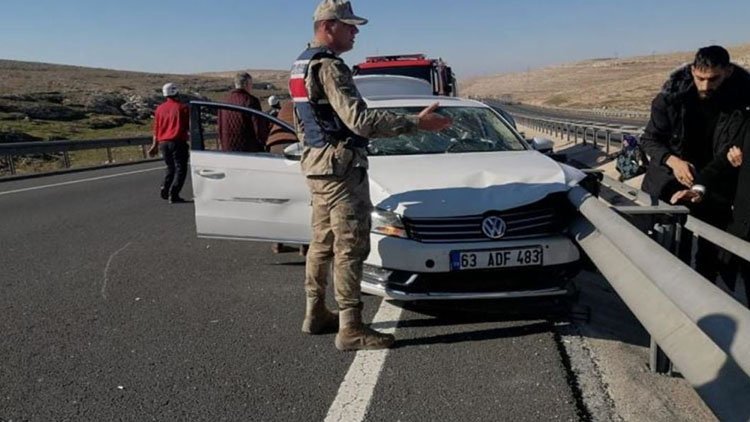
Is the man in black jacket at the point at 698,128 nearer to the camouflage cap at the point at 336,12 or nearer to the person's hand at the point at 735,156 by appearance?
the person's hand at the point at 735,156

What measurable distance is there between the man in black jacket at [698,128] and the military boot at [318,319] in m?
2.32

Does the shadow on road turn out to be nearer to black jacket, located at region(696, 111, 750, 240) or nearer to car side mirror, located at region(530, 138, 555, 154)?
black jacket, located at region(696, 111, 750, 240)

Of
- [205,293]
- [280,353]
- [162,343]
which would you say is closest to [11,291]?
[205,293]

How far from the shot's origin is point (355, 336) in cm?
414

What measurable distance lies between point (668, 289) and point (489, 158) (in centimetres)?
289

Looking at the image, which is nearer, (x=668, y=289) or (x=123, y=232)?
(x=668, y=289)

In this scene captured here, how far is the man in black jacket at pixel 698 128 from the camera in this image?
156 inches

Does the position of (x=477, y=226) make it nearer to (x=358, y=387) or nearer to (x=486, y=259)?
(x=486, y=259)

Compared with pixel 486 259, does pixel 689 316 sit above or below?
above

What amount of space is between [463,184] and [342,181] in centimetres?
101

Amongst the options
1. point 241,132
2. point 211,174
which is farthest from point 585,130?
point 211,174

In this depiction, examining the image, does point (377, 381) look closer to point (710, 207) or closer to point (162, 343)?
point (162, 343)

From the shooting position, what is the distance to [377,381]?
3.66m

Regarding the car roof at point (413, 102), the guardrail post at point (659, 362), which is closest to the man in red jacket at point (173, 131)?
the car roof at point (413, 102)
